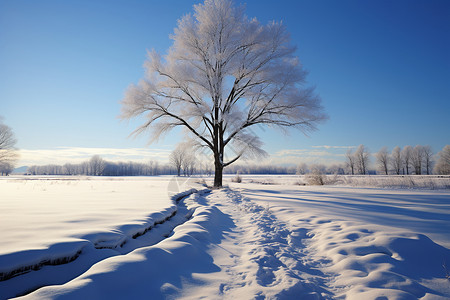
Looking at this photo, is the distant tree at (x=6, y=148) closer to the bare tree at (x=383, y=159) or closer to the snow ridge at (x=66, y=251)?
the snow ridge at (x=66, y=251)

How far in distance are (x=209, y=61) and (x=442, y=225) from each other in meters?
11.8

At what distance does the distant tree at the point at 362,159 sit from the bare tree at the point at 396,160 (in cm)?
795

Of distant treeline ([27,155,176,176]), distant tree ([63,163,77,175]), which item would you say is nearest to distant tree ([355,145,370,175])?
distant treeline ([27,155,176,176])

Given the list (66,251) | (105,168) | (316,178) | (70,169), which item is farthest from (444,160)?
(70,169)

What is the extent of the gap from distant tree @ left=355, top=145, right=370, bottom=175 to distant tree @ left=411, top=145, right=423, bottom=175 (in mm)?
11965

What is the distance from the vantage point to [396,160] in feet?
213

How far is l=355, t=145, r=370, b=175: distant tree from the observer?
6556cm

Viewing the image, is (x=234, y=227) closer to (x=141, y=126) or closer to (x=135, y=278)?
(x=135, y=278)

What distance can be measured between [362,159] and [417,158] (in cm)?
1460

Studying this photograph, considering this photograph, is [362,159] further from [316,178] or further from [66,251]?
[66,251]

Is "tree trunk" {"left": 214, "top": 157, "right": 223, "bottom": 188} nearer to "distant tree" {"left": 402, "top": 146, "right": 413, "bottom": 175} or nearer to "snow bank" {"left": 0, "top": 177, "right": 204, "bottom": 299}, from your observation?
"snow bank" {"left": 0, "top": 177, "right": 204, "bottom": 299}

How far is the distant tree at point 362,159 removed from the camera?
6556cm

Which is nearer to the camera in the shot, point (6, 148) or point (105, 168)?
point (6, 148)

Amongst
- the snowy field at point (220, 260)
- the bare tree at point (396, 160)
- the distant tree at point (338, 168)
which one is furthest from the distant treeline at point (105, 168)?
the snowy field at point (220, 260)
